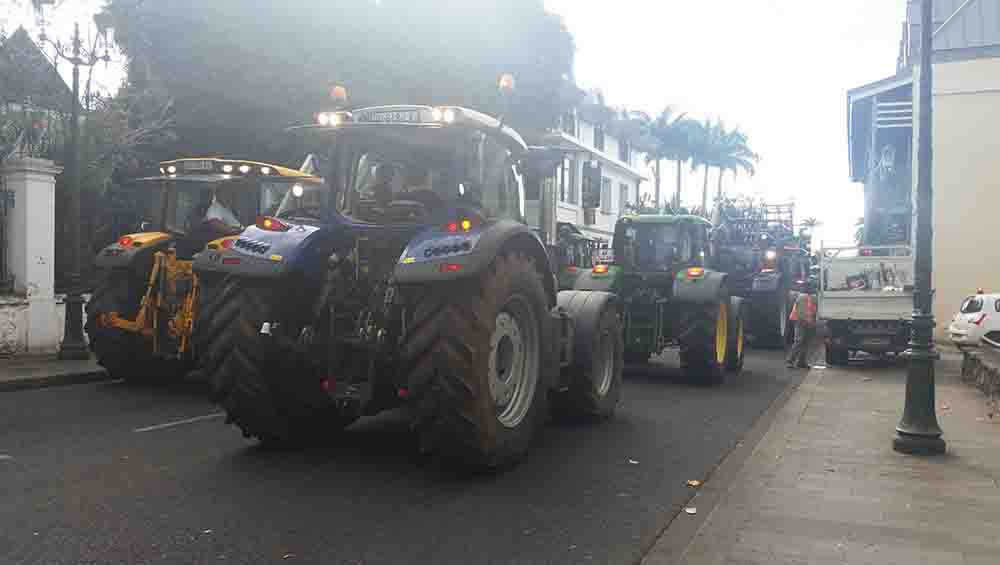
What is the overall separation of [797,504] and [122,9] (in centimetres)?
2389

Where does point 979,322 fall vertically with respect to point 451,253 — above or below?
below

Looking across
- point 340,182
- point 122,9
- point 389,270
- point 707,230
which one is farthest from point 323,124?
point 122,9

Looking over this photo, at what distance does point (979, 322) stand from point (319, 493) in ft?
52.6

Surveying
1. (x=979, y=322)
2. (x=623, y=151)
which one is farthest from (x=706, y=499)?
(x=623, y=151)

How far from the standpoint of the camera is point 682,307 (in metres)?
12.4

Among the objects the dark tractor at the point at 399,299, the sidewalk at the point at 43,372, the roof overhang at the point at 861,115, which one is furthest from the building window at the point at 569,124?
the dark tractor at the point at 399,299

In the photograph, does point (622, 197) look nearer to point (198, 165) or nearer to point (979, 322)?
point (979, 322)

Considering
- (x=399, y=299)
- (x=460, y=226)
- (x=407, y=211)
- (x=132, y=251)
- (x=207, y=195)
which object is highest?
(x=207, y=195)

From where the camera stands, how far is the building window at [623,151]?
49844 millimetres

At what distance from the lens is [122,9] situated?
2391 centimetres

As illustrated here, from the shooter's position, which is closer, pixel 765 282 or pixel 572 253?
pixel 572 253

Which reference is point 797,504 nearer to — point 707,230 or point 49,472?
point 49,472

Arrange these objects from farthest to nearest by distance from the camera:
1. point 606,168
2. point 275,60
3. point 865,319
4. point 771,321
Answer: point 606,168 → point 275,60 → point 771,321 → point 865,319

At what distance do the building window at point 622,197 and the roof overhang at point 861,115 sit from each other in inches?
477
